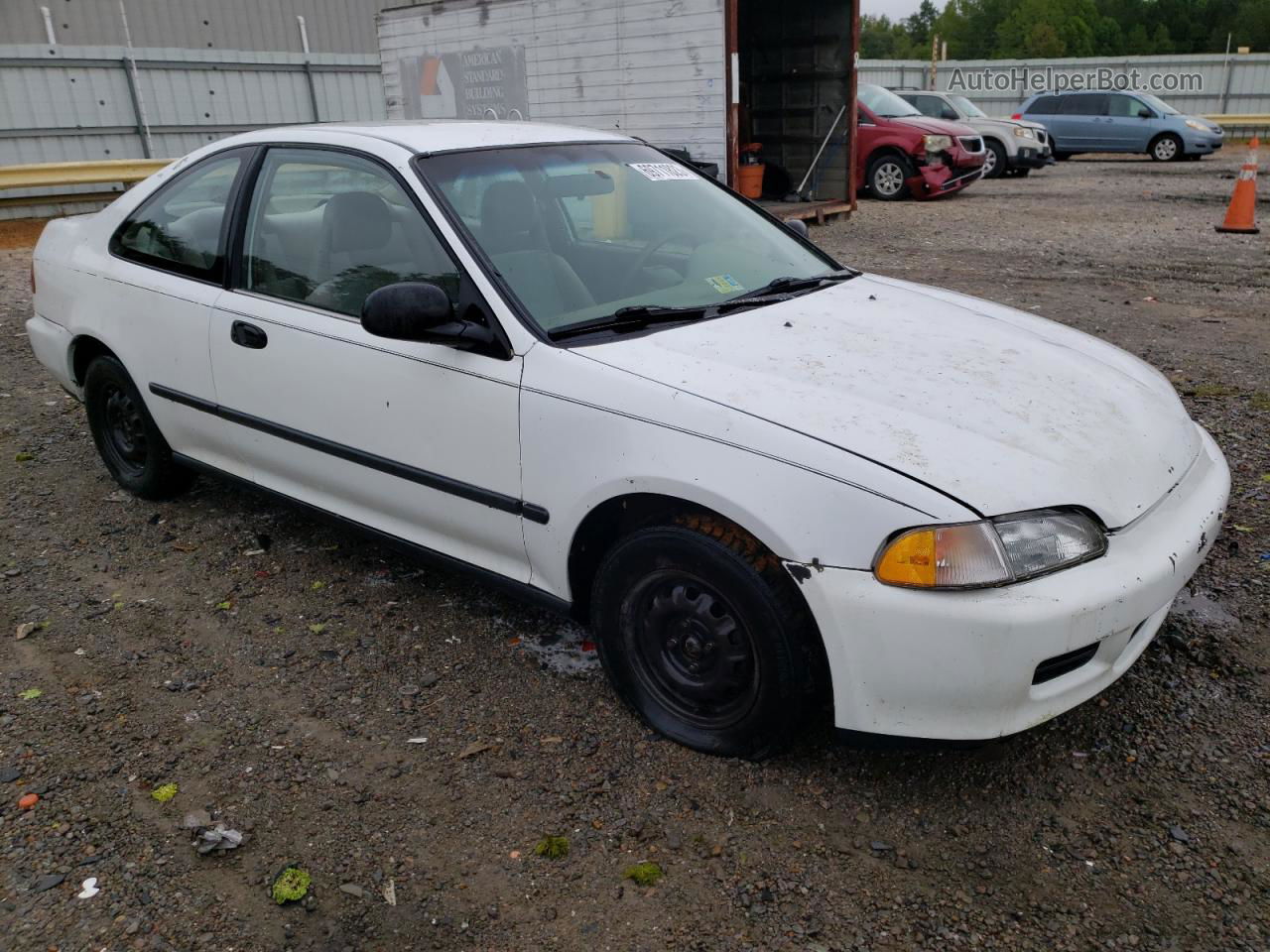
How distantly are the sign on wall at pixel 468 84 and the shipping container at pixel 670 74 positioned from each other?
16mm

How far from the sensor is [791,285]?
357 cm

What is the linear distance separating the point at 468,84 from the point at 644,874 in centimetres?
1219

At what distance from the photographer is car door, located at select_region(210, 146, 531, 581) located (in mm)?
3082

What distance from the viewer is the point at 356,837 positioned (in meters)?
2.60

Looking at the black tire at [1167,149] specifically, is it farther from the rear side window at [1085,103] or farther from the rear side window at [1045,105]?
the rear side window at [1045,105]

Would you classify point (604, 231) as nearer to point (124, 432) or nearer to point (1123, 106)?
point (124, 432)

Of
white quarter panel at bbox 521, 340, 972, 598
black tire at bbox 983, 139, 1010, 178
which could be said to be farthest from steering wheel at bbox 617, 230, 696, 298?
black tire at bbox 983, 139, 1010, 178

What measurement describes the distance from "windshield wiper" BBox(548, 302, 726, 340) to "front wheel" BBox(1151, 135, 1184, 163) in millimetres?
23087

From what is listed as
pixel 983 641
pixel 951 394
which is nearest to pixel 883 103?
pixel 951 394

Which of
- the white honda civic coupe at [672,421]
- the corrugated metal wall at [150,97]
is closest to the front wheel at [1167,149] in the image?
the corrugated metal wall at [150,97]

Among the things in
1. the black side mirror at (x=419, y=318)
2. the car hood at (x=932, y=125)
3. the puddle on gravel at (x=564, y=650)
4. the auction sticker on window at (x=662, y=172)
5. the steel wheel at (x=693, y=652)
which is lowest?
the puddle on gravel at (x=564, y=650)

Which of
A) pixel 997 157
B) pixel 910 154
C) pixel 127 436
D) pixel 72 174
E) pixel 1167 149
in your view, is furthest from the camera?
pixel 1167 149

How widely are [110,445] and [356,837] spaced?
9.74 ft

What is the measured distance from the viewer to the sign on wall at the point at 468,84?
12547 mm
